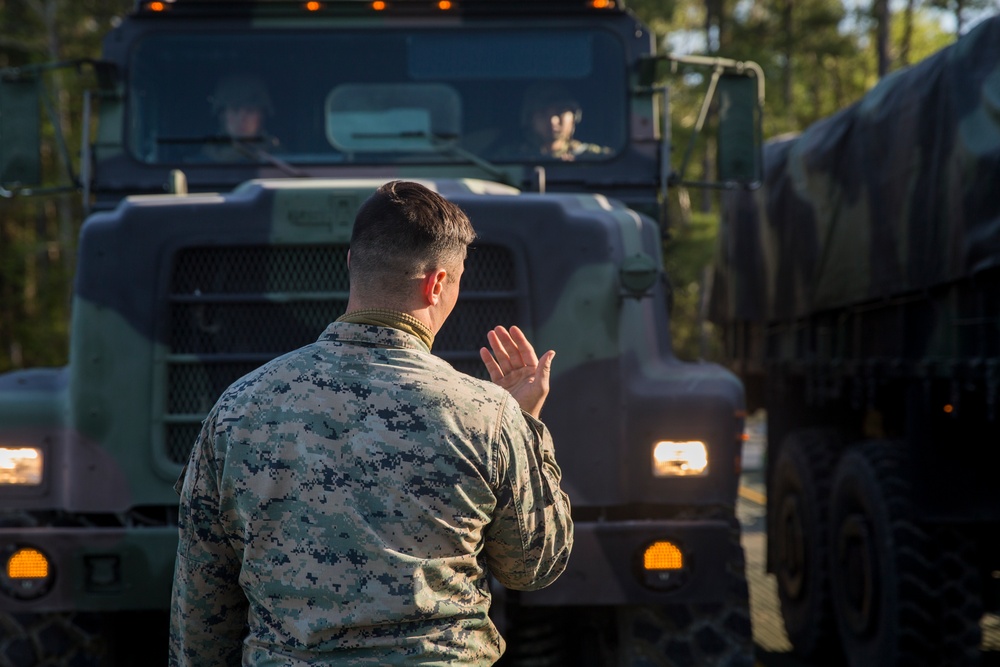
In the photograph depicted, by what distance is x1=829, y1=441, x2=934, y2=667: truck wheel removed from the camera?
219 inches

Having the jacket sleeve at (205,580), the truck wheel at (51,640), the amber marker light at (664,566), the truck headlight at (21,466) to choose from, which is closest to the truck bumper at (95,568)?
the truck headlight at (21,466)

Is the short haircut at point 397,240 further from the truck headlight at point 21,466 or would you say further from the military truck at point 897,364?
the military truck at point 897,364

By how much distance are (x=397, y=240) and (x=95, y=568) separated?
2163mm

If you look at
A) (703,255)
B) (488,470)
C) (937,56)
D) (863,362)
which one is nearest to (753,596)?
(863,362)

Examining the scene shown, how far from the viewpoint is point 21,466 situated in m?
4.23

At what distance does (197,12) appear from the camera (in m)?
5.64

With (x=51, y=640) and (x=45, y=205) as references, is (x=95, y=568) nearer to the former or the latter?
(x=51, y=640)

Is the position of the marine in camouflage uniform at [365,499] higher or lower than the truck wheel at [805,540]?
higher

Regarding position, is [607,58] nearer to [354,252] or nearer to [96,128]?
[96,128]

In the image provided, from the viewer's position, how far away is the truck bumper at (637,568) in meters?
4.13

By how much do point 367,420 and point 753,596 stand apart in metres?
7.00

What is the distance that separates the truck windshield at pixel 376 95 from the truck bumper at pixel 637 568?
1.89 meters

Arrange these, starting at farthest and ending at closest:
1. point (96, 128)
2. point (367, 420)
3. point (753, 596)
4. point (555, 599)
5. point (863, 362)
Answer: point (753, 596) → point (863, 362) → point (96, 128) → point (555, 599) → point (367, 420)

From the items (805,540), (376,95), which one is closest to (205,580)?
(376,95)
